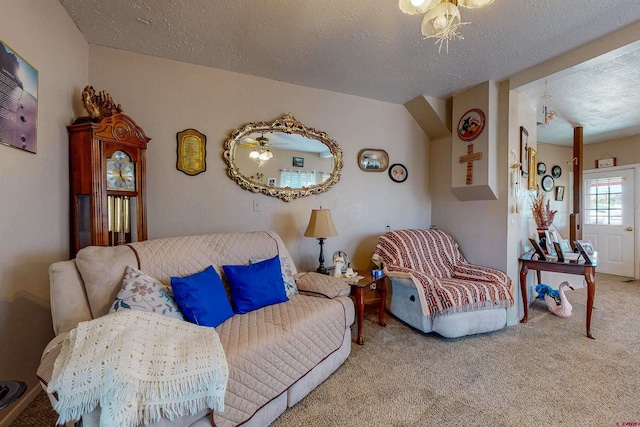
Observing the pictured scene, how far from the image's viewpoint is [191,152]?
8.30 ft

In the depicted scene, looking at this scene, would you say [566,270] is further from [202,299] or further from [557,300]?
[202,299]

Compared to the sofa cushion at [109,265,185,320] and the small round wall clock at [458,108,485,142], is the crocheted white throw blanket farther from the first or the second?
the small round wall clock at [458,108,485,142]

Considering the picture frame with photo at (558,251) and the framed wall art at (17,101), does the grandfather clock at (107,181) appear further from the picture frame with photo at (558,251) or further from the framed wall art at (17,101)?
the picture frame with photo at (558,251)

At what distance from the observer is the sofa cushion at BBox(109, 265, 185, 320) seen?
54.3 inches

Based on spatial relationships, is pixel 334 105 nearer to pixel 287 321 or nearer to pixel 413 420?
pixel 287 321

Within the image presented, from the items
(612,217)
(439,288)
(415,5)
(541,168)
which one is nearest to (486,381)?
(439,288)

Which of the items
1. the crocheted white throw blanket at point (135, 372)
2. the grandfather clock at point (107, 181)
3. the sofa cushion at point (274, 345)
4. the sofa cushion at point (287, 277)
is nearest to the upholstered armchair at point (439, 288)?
the sofa cushion at point (274, 345)

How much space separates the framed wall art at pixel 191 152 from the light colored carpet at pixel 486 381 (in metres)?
1.89

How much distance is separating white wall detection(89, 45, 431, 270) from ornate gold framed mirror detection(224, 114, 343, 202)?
0.10 metres

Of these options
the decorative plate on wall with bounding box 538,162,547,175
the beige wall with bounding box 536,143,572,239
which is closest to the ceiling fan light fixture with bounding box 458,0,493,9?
the decorative plate on wall with bounding box 538,162,547,175

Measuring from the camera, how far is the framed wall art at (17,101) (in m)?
1.33

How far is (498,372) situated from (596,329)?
153cm

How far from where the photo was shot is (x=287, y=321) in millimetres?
1662

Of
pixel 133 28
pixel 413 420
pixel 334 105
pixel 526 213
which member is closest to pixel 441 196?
pixel 526 213
